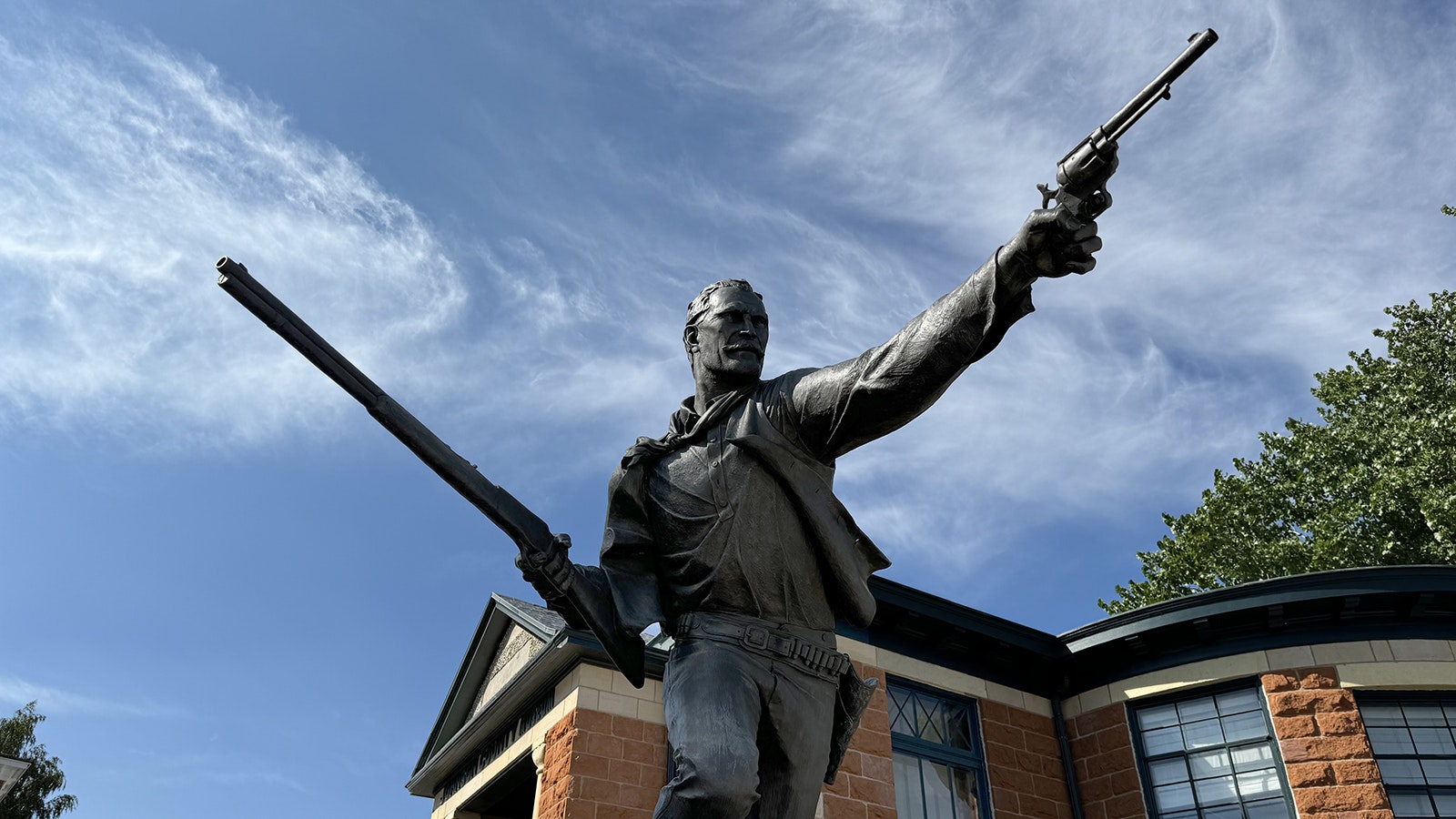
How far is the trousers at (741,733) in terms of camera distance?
2.90m

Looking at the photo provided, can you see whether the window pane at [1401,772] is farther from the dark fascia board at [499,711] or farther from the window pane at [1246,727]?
the dark fascia board at [499,711]

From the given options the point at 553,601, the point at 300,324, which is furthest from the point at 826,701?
the point at 300,324

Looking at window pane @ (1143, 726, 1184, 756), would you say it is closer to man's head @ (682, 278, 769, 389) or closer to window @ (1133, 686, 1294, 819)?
window @ (1133, 686, 1294, 819)

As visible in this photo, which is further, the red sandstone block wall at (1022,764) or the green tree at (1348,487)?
the green tree at (1348,487)

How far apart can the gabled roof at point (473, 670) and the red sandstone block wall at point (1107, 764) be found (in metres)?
6.32

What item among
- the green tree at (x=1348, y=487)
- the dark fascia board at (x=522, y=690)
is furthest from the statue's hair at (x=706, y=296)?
the green tree at (x=1348, y=487)

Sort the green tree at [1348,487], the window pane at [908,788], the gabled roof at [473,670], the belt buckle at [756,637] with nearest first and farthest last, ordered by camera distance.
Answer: the belt buckle at [756,637] < the window pane at [908,788] < the gabled roof at [473,670] < the green tree at [1348,487]

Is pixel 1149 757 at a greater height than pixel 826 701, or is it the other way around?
pixel 1149 757

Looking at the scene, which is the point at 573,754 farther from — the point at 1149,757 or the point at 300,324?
the point at 300,324

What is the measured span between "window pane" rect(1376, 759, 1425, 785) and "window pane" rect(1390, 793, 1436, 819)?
0.36 feet

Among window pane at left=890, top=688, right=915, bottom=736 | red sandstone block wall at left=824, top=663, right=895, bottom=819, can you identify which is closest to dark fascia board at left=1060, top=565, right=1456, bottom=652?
window pane at left=890, top=688, right=915, bottom=736

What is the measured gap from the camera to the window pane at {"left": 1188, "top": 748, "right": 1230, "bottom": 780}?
1196 cm

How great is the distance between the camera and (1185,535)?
70.1ft

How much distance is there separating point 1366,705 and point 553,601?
1095cm
